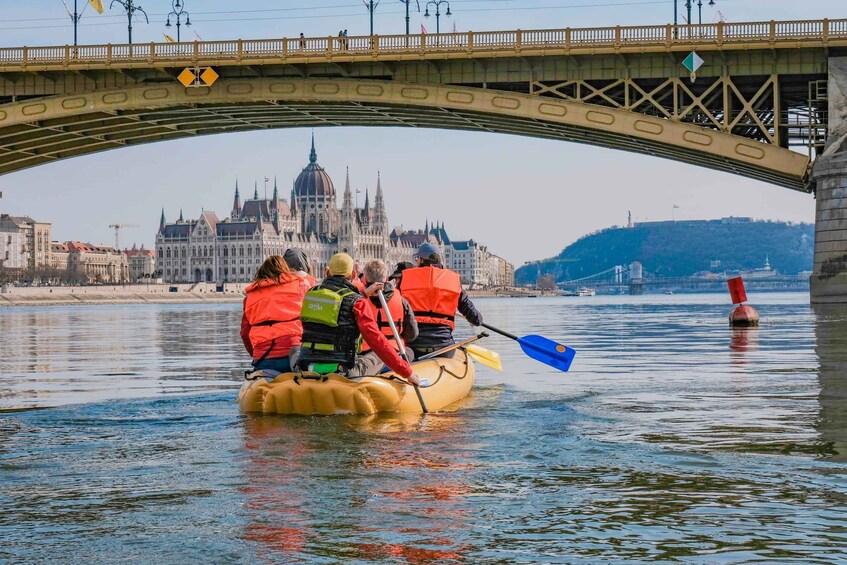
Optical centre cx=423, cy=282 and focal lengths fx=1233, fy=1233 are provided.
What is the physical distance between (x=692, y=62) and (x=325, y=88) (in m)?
13.3

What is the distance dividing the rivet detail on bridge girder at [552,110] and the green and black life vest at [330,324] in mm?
32142

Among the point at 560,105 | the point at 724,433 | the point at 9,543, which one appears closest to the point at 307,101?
the point at 560,105

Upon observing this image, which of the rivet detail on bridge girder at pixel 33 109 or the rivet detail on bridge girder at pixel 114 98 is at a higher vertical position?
the rivet detail on bridge girder at pixel 114 98

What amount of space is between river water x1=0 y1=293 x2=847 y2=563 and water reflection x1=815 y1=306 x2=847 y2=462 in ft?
0.22

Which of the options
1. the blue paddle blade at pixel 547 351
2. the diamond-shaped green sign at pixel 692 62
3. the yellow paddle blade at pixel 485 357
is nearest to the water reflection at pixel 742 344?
the blue paddle blade at pixel 547 351

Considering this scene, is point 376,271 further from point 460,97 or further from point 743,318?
point 460,97

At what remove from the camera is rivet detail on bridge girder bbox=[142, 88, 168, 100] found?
152 ft

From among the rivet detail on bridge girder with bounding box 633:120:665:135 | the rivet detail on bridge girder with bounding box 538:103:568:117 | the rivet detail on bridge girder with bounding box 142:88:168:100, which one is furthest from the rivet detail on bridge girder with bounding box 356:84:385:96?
the rivet detail on bridge girder with bounding box 633:120:665:135

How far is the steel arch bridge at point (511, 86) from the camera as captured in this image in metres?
41.6

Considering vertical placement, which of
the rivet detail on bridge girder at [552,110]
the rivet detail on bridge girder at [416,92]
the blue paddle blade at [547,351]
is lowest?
the blue paddle blade at [547,351]

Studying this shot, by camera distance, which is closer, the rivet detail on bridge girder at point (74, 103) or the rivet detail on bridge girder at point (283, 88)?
the rivet detail on bridge girder at point (283, 88)

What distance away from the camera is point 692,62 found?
1622 inches

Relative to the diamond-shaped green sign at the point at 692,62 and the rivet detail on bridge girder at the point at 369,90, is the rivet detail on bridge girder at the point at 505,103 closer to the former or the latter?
the rivet detail on bridge girder at the point at 369,90

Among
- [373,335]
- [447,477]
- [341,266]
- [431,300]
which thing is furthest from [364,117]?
[447,477]
